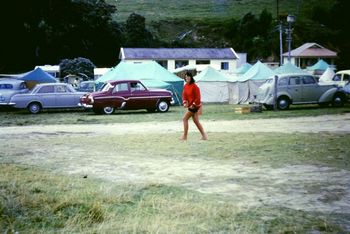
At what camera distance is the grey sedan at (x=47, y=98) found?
920 inches

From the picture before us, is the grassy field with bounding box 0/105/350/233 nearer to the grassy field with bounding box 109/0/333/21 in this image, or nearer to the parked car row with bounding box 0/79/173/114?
the parked car row with bounding box 0/79/173/114

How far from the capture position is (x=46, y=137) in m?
13.9

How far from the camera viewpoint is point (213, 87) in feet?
99.6

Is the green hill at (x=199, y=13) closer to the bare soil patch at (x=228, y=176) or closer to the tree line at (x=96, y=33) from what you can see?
the tree line at (x=96, y=33)

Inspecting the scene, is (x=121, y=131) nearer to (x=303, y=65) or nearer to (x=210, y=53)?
(x=210, y=53)

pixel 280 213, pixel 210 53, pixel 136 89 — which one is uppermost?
pixel 210 53

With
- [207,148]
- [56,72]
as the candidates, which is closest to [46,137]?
[207,148]

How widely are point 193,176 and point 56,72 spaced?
161 feet

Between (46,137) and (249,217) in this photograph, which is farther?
(46,137)

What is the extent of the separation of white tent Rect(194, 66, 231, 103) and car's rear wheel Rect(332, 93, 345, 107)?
759 centimetres

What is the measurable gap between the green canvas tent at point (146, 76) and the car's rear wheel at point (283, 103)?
23.5ft

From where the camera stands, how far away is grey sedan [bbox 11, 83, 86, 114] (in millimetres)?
23359

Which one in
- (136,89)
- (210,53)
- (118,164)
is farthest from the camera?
(210,53)

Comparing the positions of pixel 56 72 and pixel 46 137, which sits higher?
pixel 56 72
